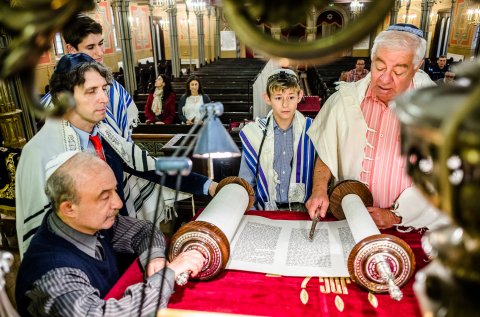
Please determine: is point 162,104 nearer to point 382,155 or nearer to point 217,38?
point 382,155

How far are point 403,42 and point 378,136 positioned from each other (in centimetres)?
57

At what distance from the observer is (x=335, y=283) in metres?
1.50

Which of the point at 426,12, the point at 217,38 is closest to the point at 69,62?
the point at 426,12

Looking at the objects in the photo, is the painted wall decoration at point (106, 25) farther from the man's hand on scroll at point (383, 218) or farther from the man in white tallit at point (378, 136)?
the man's hand on scroll at point (383, 218)

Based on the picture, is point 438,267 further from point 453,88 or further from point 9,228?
point 9,228

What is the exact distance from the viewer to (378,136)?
7.27 feet

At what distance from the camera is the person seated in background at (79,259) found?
4.49 feet

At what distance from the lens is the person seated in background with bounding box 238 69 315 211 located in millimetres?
2461

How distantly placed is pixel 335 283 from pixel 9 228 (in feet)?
14.4

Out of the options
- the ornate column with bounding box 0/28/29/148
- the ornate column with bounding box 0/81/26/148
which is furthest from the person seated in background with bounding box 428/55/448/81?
the ornate column with bounding box 0/81/26/148

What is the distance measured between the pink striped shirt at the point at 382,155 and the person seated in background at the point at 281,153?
417mm

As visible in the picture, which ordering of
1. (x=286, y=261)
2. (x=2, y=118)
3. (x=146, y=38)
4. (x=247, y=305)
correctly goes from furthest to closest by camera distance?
(x=146, y=38)
(x=2, y=118)
(x=286, y=261)
(x=247, y=305)

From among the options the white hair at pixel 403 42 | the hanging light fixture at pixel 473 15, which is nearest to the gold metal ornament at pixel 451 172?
the white hair at pixel 403 42

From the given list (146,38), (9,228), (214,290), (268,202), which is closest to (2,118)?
(9,228)
